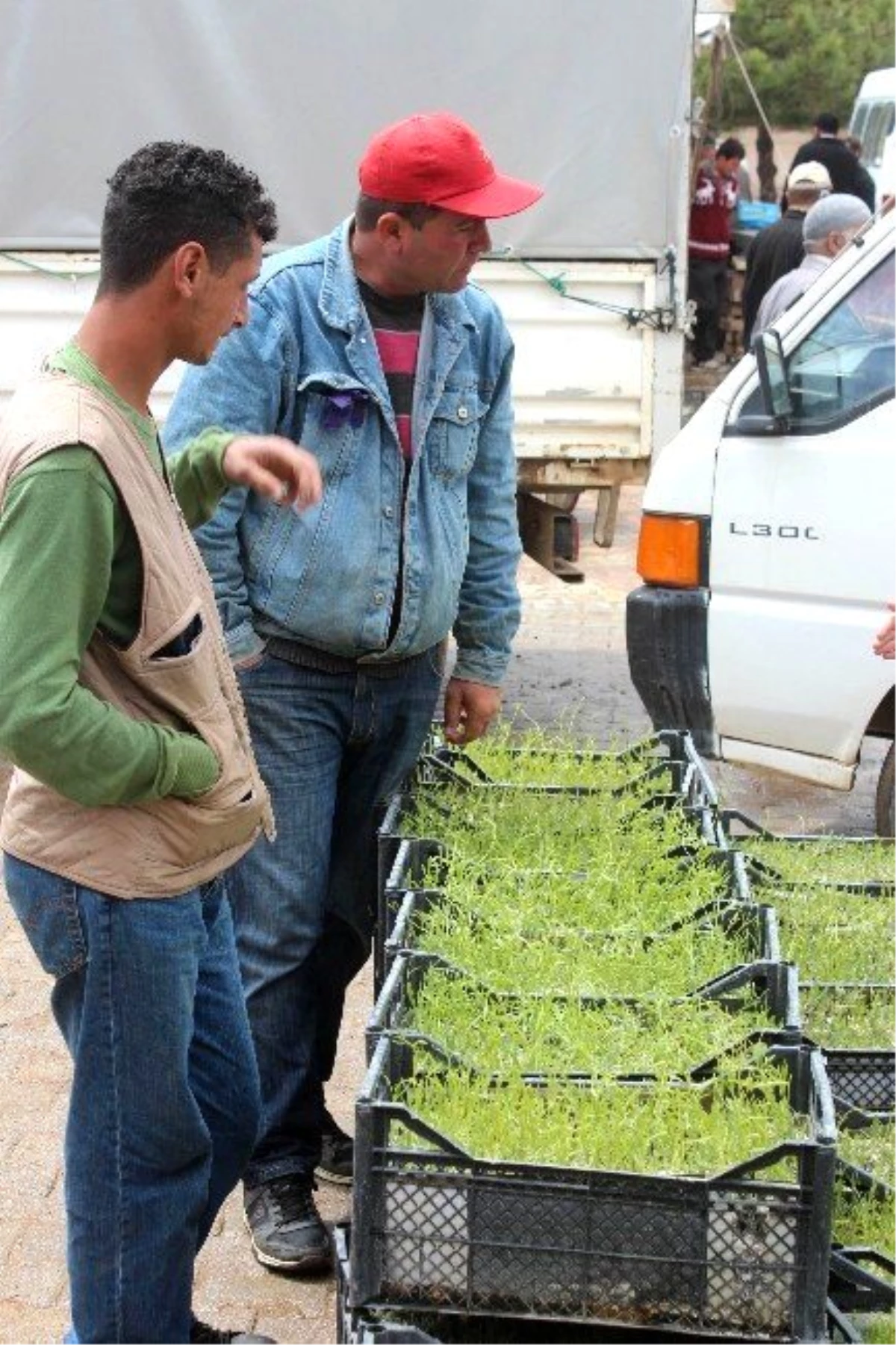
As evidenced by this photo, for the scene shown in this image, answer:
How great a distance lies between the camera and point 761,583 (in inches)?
279

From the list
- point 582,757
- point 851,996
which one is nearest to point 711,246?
point 582,757

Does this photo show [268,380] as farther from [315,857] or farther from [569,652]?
[569,652]

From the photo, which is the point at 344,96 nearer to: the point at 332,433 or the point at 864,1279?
the point at 332,433

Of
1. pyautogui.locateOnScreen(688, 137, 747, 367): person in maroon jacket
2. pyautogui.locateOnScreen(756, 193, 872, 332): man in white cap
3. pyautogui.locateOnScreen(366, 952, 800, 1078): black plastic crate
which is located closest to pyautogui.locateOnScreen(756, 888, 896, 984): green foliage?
pyautogui.locateOnScreen(366, 952, 800, 1078): black plastic crate

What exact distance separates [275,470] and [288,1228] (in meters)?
1.81

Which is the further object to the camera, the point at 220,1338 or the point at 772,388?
the point at 772,388

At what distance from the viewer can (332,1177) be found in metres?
4.92

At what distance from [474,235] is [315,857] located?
4.10 ft

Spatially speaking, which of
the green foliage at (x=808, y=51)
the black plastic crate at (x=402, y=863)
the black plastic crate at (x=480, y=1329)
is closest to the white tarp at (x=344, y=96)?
the black plastic crate at (x=402, y=863)

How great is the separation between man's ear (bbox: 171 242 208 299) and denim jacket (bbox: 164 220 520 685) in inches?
36.9

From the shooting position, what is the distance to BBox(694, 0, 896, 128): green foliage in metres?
29.6

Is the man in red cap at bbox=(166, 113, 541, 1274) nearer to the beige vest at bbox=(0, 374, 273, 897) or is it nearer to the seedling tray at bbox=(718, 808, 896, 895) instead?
the seedling tray at bbox=(718, 808, 896, 895)

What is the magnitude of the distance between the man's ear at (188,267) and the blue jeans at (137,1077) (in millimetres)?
865

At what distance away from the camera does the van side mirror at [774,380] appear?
22.6 ft
